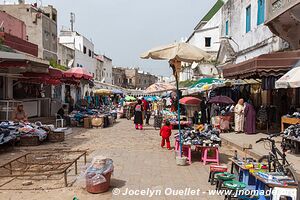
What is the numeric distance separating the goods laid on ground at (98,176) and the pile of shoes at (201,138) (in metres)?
3.09

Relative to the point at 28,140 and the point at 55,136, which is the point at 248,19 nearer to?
the point at 55,136

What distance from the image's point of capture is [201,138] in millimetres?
8844

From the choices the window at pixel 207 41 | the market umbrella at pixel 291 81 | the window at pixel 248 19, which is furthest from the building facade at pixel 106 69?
the market umbrella at pixel 291 81

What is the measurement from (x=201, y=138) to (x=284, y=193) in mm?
4290

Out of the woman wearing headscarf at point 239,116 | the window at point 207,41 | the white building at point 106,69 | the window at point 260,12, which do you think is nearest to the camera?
the woman wearing headscarf at point 239,116

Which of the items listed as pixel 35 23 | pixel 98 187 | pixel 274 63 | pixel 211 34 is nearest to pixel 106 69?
pixel 211 34

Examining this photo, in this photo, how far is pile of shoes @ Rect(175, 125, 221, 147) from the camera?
8570 millimetres

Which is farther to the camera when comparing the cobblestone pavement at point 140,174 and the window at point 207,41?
the window at point 207,41

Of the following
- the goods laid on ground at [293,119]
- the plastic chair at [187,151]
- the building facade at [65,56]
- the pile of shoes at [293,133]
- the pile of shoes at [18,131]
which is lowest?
the plastic chair at [187,151]

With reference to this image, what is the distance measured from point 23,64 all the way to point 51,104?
8972 millimetres

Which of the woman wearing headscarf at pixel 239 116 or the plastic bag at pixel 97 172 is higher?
the woman wearing headscarf at pixel 239 116

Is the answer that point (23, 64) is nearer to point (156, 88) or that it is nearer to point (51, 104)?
point (51, 104)

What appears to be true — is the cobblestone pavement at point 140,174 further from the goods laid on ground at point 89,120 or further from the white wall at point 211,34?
the white wall at point 211,34

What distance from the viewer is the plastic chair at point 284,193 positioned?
4.57 m
